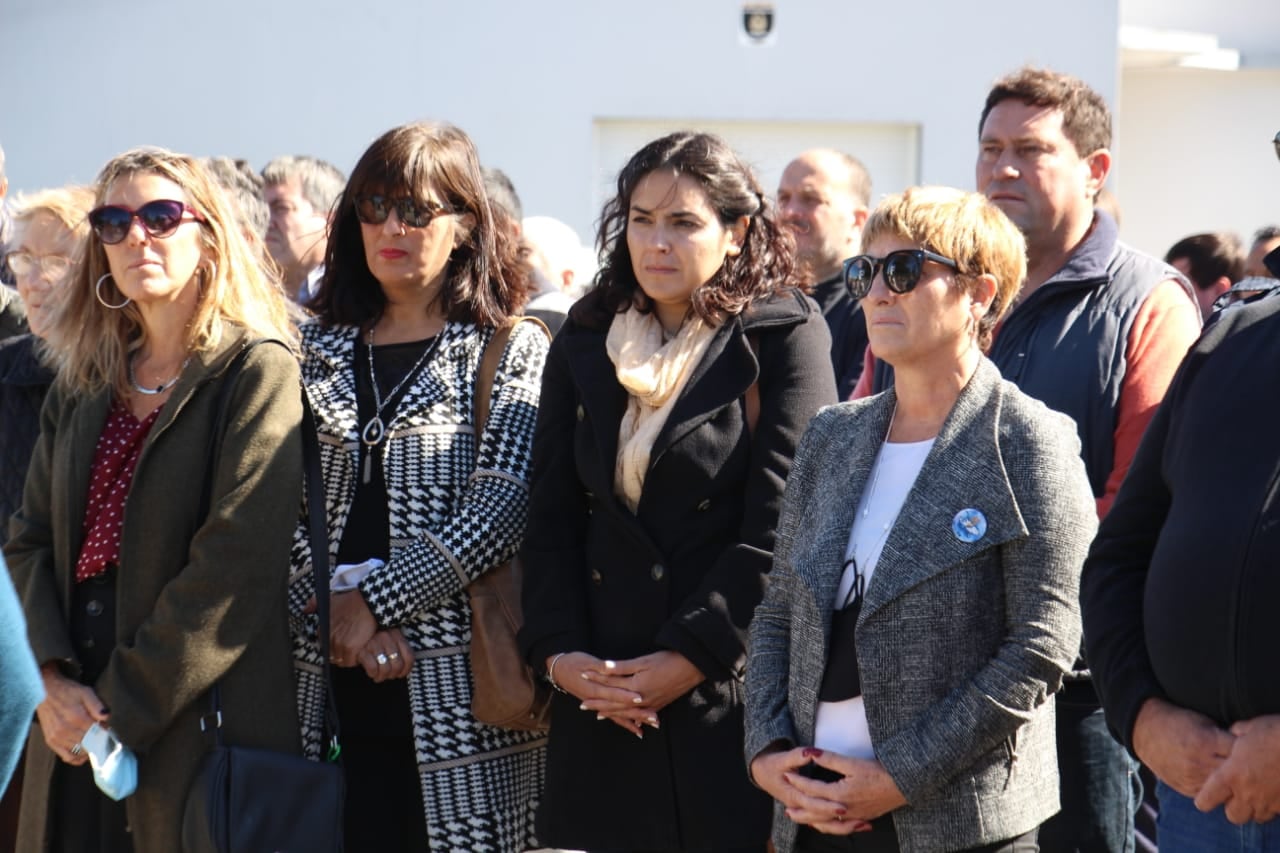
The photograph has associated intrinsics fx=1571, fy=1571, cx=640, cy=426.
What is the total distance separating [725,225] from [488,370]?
71 cm

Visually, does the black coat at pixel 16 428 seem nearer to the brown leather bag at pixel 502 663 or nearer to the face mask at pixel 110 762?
the face mask at pixel 110 762

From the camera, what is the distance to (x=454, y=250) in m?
4.11

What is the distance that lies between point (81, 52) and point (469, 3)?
2.40 metres

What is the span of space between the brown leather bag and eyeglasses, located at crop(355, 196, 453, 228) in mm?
892

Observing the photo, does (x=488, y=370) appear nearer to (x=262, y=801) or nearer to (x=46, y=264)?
(x=262, y=801)

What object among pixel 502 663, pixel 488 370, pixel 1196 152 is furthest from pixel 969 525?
pixel 1196 152

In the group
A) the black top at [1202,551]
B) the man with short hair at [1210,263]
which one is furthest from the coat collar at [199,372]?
the man with short hair at [1210,263]

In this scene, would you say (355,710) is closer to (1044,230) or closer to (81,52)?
(1044,230)

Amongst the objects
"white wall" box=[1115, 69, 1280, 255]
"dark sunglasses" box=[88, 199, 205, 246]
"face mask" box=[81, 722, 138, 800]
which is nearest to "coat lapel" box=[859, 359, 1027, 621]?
"face mask" box=[81, 722, 138, 800]

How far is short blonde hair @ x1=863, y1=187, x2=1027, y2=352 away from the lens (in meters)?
3.12

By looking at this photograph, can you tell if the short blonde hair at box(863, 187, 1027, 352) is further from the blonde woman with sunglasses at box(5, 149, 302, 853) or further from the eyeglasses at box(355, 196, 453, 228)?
the blonde woman with sunglasses at box(5, 149, 302, 853)

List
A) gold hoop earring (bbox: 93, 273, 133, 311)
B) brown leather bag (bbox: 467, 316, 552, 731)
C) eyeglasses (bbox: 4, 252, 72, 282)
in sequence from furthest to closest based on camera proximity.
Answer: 1. eyeglasses (bbox: 4, 252, 72, 282)
2. gold hoop earring (bbox: 93, 273, 133, 311)
3. brown leather bag (bbox: 467, 316, 552, 731)

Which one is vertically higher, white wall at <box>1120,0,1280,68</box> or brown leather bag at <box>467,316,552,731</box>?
white wall at <box>1120,0,1280,68</box>

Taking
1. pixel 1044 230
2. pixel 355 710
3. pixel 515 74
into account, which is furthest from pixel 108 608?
pixel 515 74
